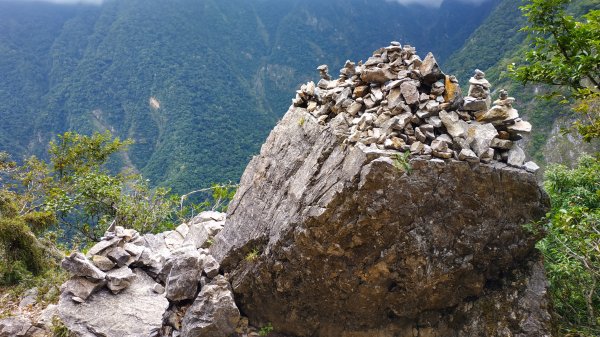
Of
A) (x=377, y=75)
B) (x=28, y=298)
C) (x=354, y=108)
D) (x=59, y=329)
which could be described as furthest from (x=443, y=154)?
(x=28, y=298)

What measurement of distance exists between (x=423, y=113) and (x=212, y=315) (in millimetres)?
7402

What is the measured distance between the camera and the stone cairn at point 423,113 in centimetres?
863

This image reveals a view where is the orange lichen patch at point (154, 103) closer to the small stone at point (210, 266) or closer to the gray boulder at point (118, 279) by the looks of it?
the gray boulder at point (118, 279)

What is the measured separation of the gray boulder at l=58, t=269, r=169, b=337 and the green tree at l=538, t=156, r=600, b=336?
1017 cm

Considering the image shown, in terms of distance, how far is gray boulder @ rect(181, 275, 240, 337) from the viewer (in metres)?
9.80

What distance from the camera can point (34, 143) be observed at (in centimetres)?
8762

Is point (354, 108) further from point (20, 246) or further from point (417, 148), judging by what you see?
point (20, 246)

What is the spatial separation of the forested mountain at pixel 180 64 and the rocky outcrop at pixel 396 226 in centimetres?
5642

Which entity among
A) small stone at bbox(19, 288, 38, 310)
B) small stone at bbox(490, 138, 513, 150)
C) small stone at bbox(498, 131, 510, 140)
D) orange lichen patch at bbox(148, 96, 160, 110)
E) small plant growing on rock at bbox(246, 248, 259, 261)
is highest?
small stone at bbox(498, 131, 510, 140)

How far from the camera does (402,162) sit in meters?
8.33

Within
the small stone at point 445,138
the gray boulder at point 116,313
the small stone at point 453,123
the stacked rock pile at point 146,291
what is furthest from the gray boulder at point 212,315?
the small stone at point 453,123

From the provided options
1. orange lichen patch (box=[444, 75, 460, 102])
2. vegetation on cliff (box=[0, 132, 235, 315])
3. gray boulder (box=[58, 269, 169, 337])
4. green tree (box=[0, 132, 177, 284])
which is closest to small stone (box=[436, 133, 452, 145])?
orange lichen patch (box=[444, 75, 460, 102])

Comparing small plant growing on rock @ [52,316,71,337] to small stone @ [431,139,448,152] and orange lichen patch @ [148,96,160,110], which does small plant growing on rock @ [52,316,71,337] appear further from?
orange lichen patch @ [148,96,160,110]

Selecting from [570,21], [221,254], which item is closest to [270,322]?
[221,254]
